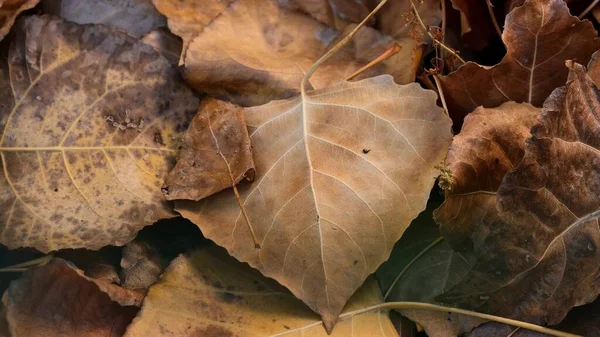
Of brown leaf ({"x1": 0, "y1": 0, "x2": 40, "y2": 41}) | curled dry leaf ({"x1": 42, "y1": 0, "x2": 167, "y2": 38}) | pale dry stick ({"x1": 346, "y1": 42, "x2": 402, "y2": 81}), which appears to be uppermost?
brown leaf ({"x1": 0, "y1": 0, "x2": 40, "y2": 41})

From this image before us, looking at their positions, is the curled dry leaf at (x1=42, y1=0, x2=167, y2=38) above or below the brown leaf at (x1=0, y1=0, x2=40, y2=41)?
below

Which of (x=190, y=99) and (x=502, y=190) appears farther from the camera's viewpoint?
(x=190, y=99)

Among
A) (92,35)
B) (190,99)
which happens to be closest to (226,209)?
(190,99)

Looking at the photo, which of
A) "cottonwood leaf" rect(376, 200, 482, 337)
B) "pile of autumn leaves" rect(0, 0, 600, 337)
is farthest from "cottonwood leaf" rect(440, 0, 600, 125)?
"cottonwood leaf" rect(376, 200, 482, 337)

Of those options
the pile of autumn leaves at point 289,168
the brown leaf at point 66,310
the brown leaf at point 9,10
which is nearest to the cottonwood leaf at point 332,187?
the pile of autumn leaves at point 289,168

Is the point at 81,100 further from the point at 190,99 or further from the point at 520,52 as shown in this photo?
the point at 520,52

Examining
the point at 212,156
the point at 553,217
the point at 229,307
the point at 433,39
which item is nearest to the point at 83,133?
the point at 212,156

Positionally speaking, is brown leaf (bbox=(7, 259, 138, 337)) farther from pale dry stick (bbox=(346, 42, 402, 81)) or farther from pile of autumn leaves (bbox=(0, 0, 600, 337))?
pale dry stick (bbox=(346, 42, 402, 81))

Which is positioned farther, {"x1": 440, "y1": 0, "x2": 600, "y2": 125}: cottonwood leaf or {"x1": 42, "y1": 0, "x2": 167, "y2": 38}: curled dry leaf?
{"x1": 42, "y1": 0, "x2": 167, "y2": 38}: curled dry leaf
